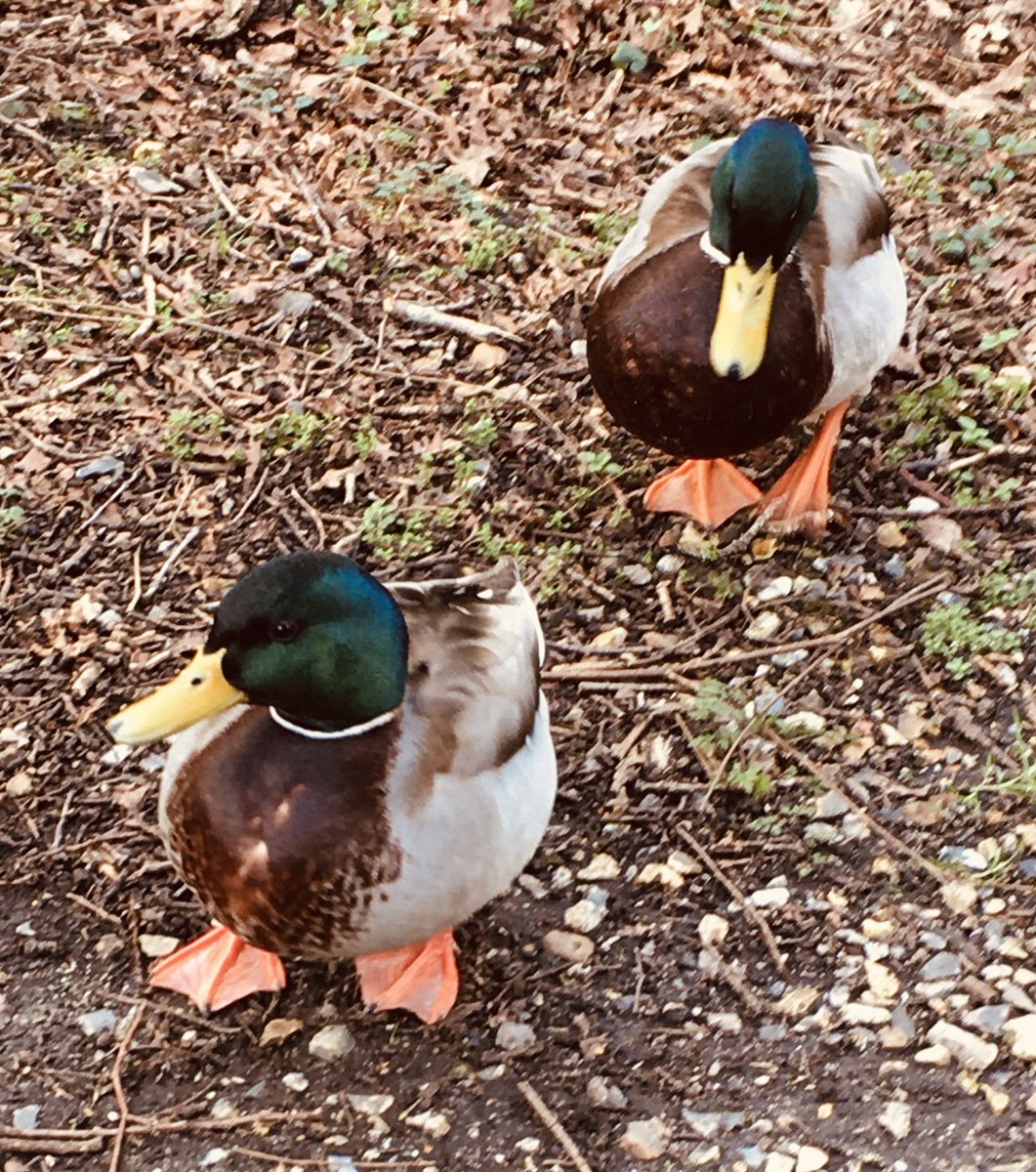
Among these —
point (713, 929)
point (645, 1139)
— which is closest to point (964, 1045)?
point (713, 929)

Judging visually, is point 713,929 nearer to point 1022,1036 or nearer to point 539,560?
point 1022,1036

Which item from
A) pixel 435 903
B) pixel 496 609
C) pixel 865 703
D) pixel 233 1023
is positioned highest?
pixel 496 609

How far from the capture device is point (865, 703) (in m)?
3.44

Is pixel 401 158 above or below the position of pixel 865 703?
above

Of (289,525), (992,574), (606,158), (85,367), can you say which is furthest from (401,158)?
(992,574)

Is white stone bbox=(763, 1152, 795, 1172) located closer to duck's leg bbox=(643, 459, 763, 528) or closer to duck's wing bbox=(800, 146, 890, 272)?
duck's leg bbox=(643, 459, 763, 528)

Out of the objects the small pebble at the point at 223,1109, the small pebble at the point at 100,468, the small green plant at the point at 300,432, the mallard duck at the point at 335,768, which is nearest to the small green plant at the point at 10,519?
the small pebble at the point at 100,468

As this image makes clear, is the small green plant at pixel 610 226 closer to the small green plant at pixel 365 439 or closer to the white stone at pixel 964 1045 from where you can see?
the small green plant at pixel 365 439

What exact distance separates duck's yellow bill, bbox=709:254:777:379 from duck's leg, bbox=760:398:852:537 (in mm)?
569

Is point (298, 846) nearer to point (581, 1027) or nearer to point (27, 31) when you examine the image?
point (581, 1027)

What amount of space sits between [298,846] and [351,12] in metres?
3.89

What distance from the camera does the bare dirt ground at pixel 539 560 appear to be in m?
2.73

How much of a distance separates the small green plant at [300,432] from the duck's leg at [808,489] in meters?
1.21

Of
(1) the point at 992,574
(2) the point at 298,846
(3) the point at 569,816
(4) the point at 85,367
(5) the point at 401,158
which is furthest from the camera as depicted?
(5) the point at 401,158
